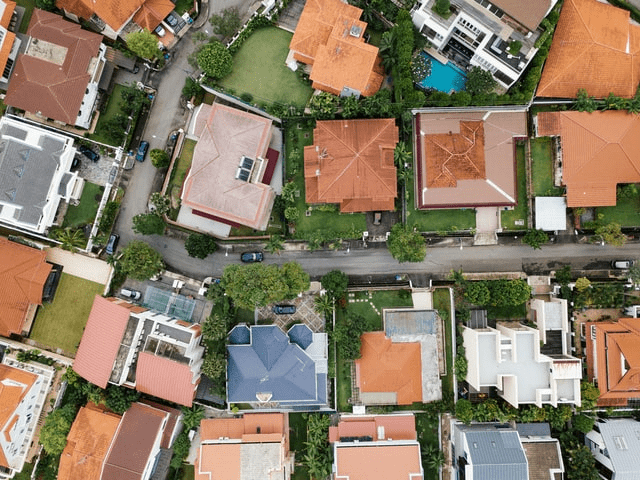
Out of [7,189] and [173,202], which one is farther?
[173,202]

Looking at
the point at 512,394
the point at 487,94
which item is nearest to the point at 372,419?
the point at 512,394

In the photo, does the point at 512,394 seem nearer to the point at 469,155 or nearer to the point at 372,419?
the point at 372,419

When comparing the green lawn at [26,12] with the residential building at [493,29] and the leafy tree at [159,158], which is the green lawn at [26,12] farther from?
the residential building at [493,29]

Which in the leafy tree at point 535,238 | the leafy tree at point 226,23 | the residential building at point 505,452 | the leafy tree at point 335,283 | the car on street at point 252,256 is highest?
the leafy tree at point 226,23

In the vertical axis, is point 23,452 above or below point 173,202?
below

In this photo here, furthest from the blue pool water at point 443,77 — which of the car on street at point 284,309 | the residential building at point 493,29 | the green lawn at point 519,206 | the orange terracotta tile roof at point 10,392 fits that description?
the orange terracotta tile roof at point 10,392

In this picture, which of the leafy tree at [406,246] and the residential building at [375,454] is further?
the leafy tree at [406,246]

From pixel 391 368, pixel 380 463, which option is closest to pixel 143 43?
pixel 391 368

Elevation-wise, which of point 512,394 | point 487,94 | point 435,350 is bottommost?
point 512,394
